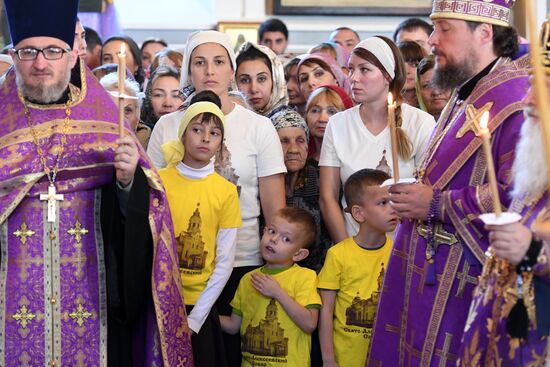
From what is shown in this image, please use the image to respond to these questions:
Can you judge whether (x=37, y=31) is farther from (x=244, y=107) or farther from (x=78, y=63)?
(x=244, y=107)

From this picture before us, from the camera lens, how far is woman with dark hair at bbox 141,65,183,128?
21.3ft

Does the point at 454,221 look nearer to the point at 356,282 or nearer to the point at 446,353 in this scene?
the point at 446,353

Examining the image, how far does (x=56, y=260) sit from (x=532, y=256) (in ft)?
6.50

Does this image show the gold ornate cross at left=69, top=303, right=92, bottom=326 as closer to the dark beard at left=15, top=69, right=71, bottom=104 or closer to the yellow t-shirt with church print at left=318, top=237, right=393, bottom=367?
the dark beard at left=15, top=69, right=71, bottom=104

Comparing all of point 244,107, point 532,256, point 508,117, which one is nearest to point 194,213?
Answer: point 244,107

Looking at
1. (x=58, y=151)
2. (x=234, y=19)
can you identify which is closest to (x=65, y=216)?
(x=58, y=151)

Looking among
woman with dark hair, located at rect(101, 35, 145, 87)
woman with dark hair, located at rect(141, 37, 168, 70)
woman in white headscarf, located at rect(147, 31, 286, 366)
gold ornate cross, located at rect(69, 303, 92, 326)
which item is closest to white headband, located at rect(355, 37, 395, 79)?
woman in white headscarf, located at rect(147, 31, 286, 366)

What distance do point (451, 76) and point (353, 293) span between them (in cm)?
124

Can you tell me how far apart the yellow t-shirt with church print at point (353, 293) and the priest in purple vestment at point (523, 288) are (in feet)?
4.74

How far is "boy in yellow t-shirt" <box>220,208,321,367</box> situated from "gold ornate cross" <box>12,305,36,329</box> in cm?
111

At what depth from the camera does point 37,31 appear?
14.2ft

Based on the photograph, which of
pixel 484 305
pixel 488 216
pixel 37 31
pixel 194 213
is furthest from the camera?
pixel 194 213

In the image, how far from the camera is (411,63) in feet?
22.5

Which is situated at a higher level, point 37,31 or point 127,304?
point 37,31
